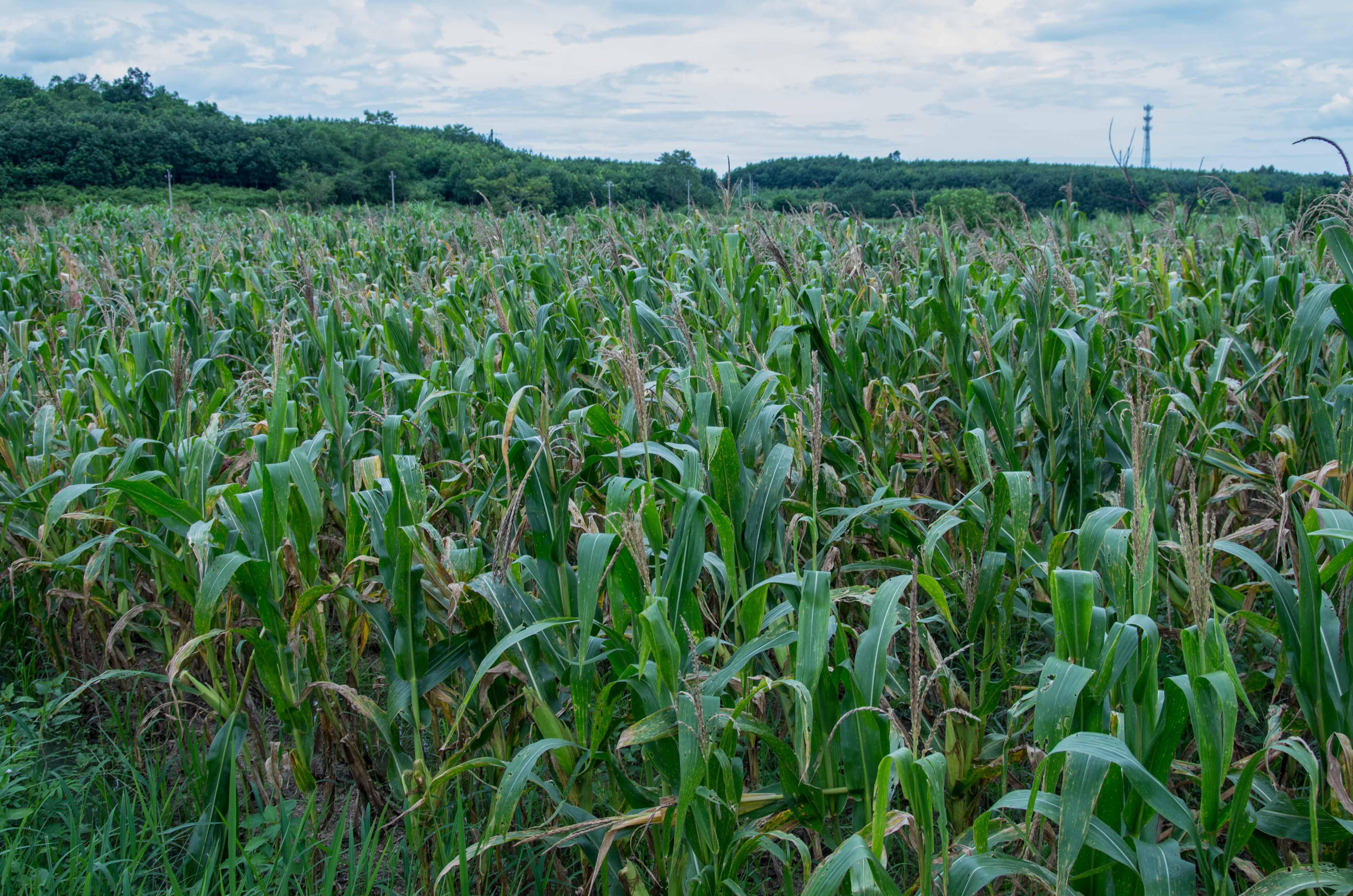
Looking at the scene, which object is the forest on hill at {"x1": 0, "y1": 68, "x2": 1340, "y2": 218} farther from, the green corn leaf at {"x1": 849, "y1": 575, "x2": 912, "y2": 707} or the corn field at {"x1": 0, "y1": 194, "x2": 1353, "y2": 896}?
the green corn leaf at {"x1": 849, "y1": 575, "x2": 912, "y2": 707}

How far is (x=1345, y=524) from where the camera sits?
1946 mm

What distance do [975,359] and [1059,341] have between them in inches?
46.1

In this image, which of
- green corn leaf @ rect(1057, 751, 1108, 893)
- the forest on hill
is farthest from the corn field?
the forest on hill

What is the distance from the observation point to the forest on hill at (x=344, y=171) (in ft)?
88.8

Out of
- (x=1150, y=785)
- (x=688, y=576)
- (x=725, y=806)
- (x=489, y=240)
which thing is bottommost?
(x=725, y=806)

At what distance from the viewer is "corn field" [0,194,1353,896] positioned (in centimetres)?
164

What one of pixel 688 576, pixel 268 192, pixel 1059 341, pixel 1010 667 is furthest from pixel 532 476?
pixel 268 192

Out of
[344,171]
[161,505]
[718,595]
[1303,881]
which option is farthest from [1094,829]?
[344,171]

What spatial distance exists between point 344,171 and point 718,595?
40.0 metres

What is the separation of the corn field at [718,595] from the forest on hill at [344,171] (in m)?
17.6

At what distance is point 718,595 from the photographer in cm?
267

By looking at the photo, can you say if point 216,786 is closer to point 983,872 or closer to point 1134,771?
point 983,872

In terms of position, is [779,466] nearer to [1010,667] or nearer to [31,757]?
[1010,667]

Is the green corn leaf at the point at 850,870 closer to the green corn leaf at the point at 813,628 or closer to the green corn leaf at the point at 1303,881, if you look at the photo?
the green corn leaf at the point at 813,628
